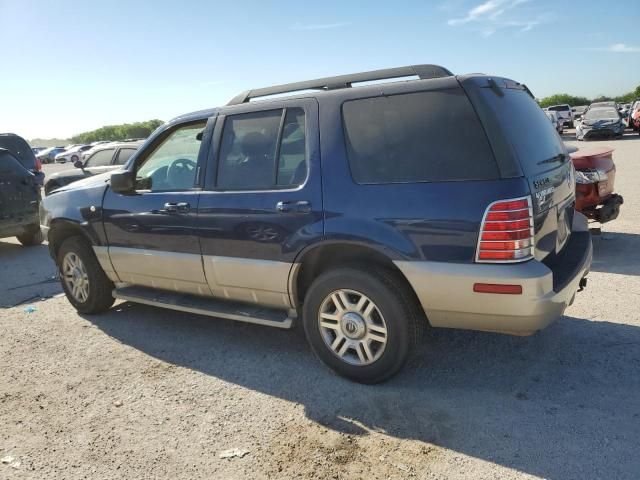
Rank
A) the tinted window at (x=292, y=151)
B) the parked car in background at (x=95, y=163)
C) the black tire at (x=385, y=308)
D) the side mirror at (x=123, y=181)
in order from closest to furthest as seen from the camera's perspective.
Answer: the black tire at (x=385, y=308) → the tinted window at (x=292, y=151) → the side mirror at (x=123, y=181) → the parked car in background at (x=95, y=163)

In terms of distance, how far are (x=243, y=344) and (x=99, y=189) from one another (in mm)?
2046

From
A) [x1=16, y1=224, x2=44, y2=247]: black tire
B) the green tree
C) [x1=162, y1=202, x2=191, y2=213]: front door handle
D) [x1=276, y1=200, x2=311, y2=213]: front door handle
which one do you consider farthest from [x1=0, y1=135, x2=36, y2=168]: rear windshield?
the green tree

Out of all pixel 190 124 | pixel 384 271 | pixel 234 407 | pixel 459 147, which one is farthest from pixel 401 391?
pixel 190 124

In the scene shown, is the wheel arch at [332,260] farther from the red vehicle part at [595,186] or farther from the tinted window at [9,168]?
the tinted window at [9,168]

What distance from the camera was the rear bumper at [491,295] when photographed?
9.80ft

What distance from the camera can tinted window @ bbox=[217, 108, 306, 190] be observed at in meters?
3.76

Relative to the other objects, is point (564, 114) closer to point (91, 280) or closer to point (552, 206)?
point (552, 206)

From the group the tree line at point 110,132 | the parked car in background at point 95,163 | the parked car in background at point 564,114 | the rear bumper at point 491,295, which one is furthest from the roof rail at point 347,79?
the tree line at point 110,132

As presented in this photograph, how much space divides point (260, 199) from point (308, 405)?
1.47 m

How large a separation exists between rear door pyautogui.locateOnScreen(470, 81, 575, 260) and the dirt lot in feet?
3.01

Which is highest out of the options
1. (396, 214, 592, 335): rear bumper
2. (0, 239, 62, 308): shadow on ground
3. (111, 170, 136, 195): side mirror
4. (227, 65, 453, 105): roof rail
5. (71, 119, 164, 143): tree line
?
(71, 119, 164, 143): tree line

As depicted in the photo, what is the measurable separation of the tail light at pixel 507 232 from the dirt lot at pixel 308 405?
3.16 feet

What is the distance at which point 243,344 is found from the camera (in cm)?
443

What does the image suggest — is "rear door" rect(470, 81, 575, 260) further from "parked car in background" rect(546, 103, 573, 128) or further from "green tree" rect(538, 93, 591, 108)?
"green tree" rect(538, 93, 591, 108)
